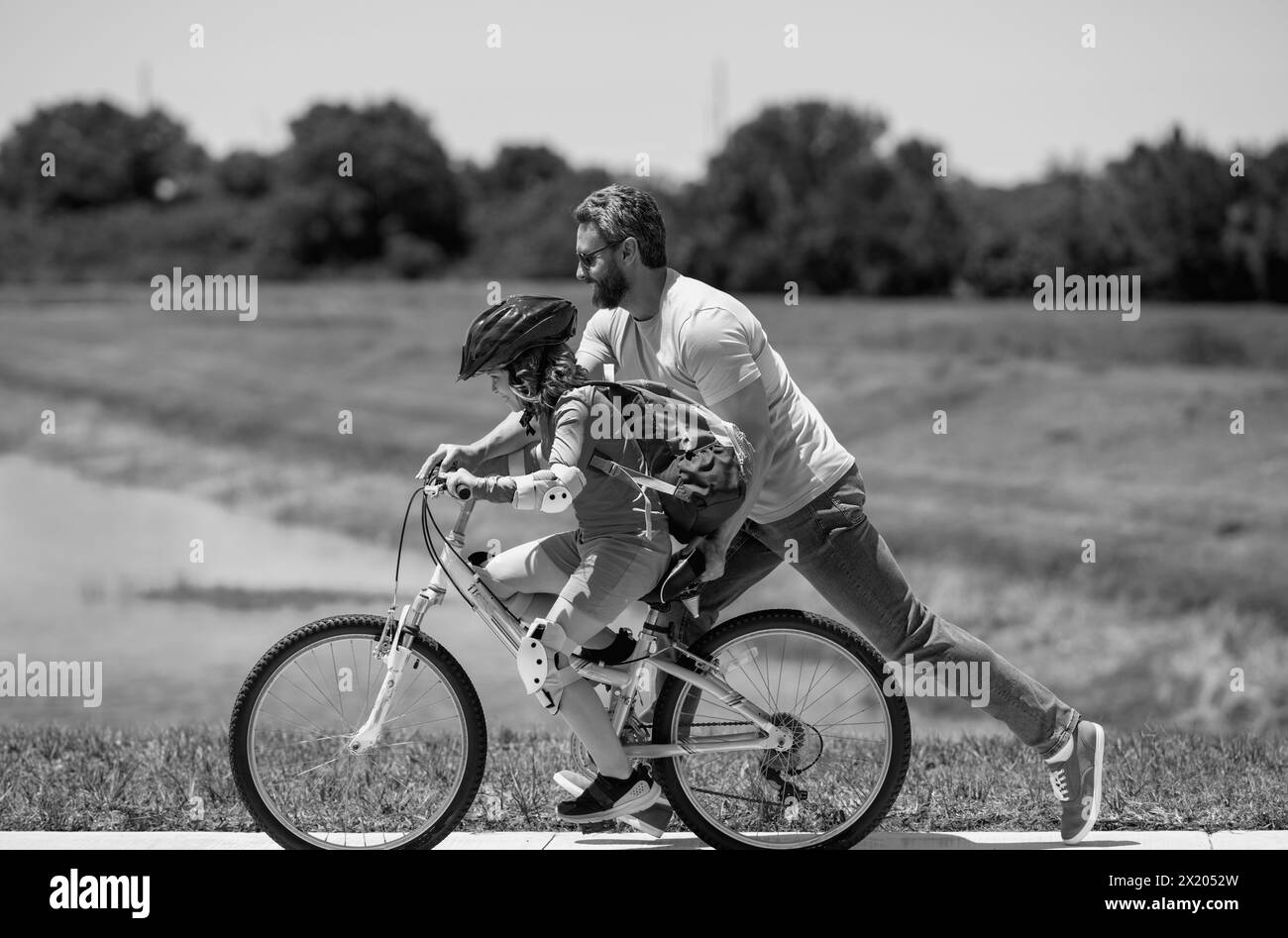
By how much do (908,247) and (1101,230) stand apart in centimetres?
956

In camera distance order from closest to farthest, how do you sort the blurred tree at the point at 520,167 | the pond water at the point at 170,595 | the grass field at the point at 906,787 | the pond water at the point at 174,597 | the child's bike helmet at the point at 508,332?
the child's bike helmet at the point at 508,332 → the grass field at the point at 906,787 → the pond water at the point at 174,597 → the pond water at the point at 170,595 → the blurred tree at the point at 520,167

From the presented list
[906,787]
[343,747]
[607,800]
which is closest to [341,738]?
[343,747]

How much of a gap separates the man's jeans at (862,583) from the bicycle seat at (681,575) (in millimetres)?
255

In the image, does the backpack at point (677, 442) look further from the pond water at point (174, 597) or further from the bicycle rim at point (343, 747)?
the pond water at point (174, 597)

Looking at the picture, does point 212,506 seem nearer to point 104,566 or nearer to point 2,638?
point 104,566

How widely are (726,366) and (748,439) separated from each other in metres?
0.20

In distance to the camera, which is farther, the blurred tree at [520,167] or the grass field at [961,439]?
the blurred tree at [520,167]

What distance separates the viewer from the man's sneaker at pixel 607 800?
437cm

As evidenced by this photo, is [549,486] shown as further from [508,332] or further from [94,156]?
[94,156]

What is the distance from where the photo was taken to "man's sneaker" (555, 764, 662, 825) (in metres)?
4.37

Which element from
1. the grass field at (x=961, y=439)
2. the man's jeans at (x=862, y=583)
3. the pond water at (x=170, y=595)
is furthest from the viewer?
the grass field at (x=961, y=439)

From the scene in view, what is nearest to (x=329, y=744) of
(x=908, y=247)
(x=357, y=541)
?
(x=357, y=541)

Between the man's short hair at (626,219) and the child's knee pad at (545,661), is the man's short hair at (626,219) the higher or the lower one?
the higher one

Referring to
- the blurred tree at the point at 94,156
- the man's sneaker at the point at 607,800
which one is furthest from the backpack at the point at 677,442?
the blurred tree at the point at 94,156
